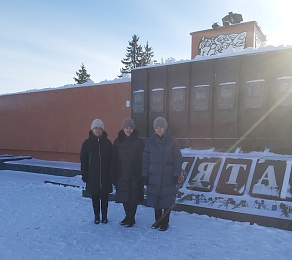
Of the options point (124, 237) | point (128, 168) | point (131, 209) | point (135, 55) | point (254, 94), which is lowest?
point (124, 237)

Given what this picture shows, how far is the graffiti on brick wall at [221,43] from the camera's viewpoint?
15331mm

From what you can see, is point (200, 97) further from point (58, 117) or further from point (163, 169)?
point (58, 117)

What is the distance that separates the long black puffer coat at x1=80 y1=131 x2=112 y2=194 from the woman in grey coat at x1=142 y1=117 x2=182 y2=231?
1.98 feet

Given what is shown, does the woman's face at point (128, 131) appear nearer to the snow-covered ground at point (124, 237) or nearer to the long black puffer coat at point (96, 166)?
the long black puffer coat at point (96, 166)

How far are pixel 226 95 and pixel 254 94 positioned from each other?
62 centimetres

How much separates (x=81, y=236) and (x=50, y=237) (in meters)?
0.40

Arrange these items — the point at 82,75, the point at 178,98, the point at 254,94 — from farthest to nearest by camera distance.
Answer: the point at 82,75 → the point at 178,98 → the point at 254,94

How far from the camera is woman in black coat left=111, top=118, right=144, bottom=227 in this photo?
3.91 meters

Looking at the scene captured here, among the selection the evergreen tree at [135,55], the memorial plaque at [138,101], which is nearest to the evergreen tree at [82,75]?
the evergreen tree at [135,55]

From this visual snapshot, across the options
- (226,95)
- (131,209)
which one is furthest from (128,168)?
(226,95)

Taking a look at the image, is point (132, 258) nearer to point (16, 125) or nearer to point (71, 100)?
point (71, 100)

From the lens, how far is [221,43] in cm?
1608

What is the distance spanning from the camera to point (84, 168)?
4.05 m

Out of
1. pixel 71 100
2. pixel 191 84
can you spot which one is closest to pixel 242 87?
pixel 191 84
